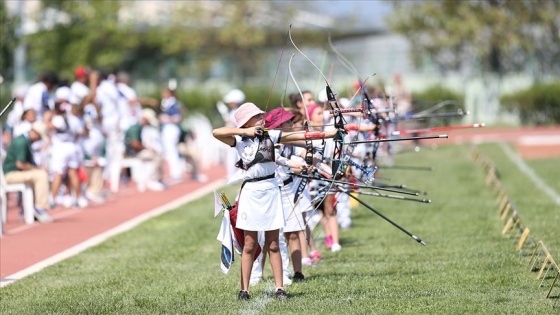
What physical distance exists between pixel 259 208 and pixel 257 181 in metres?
0.25

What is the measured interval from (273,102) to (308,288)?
3535cm

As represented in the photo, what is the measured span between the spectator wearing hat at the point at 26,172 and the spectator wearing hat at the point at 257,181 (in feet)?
28.6

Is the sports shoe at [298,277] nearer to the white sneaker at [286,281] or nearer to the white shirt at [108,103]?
the white sneaker at [286,281]

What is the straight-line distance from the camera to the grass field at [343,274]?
1098 cm

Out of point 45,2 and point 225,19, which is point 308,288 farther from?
point 225,19

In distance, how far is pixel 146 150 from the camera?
26.4m

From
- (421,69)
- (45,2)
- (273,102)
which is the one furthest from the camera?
(421,69)

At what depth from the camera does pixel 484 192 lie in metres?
23.2

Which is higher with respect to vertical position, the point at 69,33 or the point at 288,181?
the point at 69,33

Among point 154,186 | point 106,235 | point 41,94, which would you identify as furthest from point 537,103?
point 106,235

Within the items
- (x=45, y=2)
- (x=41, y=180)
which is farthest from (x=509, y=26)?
(x=41, y=180)

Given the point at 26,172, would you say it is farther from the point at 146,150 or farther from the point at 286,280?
the point at 286,280

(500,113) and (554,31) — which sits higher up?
(554,31)

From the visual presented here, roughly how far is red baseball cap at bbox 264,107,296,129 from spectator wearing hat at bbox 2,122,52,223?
8547 millimetres
